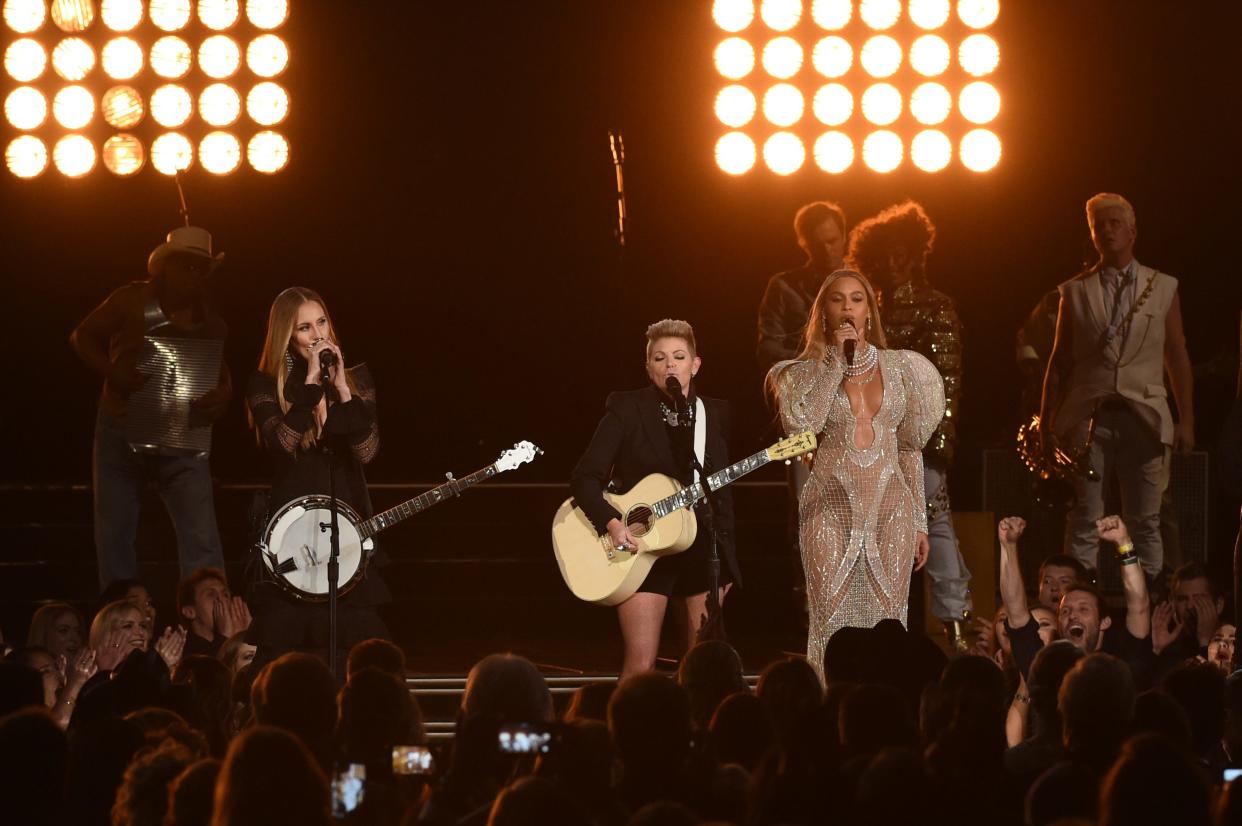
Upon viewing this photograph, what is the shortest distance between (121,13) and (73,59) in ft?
1.41

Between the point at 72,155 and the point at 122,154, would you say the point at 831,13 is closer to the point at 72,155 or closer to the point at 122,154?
the point at 122,154

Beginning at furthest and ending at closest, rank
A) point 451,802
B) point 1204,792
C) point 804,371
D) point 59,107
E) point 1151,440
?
point 59,107
point 1151,440
point 804,371
point 451,802
point 1204,792

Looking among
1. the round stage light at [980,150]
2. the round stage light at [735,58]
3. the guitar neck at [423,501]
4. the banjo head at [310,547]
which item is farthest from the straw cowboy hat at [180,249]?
the round stage light at [980,150]

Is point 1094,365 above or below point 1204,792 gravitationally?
above

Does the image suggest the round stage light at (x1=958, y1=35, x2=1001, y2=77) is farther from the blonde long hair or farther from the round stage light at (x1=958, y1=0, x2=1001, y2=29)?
the blonde long hair

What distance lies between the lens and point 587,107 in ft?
38.5

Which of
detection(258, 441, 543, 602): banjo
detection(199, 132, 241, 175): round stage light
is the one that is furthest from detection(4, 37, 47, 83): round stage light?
detection(258, 441, 543, 602): banjo

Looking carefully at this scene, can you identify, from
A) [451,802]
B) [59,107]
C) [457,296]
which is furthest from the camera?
[457,296]

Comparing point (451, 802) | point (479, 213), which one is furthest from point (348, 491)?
point (479, 213)

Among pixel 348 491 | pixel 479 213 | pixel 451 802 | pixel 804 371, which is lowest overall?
pixel 451 802

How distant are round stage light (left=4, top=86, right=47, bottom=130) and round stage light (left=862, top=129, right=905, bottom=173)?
5.33 m

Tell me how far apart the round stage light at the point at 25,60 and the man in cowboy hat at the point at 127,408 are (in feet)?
10.3

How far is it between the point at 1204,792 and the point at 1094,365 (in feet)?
18.5

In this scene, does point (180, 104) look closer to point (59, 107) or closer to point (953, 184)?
point (59, 107)
